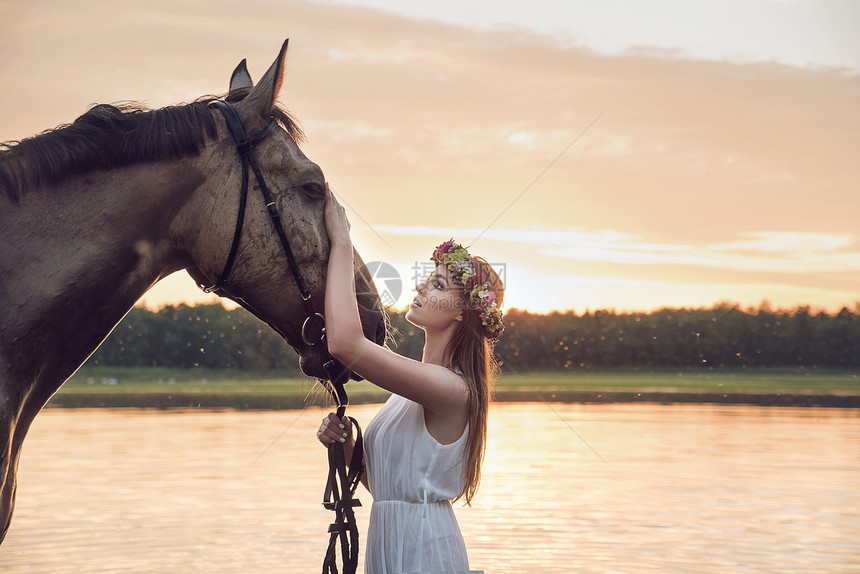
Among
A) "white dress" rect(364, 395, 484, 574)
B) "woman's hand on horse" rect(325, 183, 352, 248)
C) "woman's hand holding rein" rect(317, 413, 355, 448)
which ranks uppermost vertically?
"woman's hand on horse" rect(325, 183, 352, 248)

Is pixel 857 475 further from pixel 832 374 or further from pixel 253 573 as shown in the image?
pixel 832 374

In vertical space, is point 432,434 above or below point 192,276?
below

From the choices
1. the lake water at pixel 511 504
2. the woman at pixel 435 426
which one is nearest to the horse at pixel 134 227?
the woman at pixel 435 426

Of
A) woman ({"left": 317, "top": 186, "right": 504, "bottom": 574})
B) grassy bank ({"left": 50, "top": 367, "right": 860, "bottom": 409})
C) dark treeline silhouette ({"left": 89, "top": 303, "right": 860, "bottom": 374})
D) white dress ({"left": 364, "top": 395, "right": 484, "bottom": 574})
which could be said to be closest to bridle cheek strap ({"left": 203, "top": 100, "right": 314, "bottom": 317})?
woman ({"left": 317, "top": 186, "right": 504, "bottom": 574})

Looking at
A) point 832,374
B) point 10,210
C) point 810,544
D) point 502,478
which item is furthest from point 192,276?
point 832,374

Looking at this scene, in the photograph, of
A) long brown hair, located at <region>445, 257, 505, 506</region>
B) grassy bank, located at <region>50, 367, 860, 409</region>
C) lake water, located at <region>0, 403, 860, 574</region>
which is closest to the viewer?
long brown hair, located at <region>445, 257, 505, 506</region>

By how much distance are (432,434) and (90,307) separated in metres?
1.40

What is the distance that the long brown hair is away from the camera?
315cm

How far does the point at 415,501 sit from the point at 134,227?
59.6 inches

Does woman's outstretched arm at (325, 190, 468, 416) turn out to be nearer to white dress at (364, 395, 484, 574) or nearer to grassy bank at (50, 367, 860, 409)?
white dress at (364, 395, 484, 574)

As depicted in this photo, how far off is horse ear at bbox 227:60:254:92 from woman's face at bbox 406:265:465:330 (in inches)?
42.1

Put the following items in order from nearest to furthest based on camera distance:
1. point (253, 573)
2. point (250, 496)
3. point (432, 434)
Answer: point (432, 434), point (253, 573), point (250, 496)

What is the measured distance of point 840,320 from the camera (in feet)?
189

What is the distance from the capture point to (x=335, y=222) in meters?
2.53
